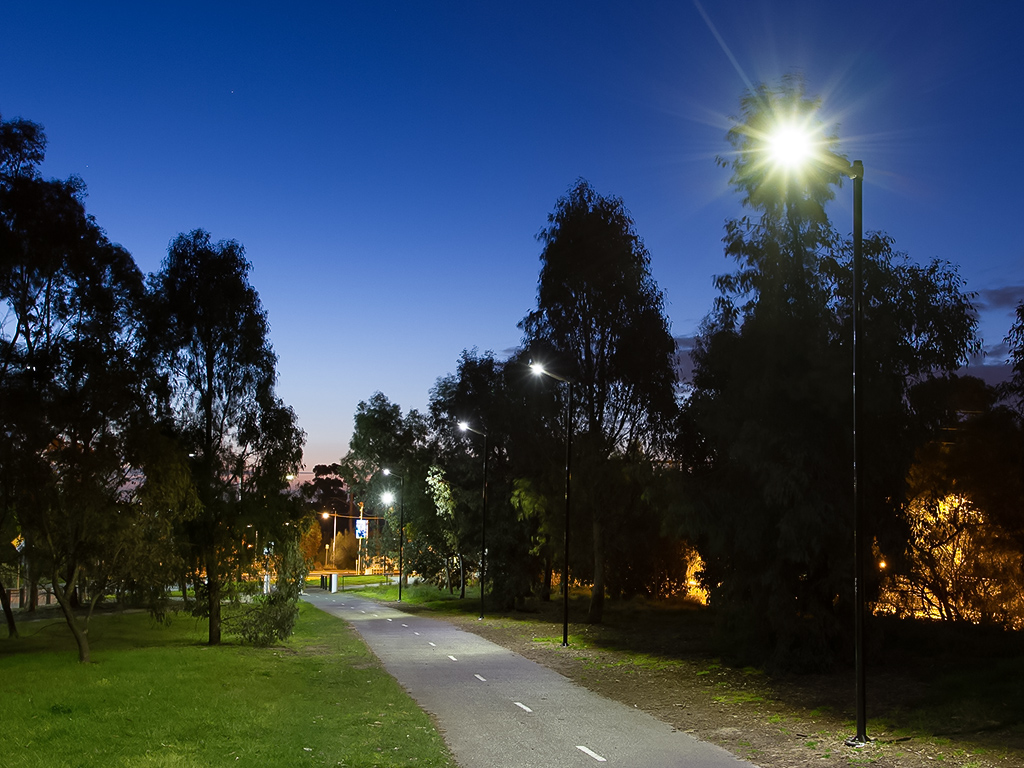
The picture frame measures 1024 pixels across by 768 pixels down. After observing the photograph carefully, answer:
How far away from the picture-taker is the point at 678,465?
97.2 ft

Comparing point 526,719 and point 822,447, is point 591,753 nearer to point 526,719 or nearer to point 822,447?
point 526,719

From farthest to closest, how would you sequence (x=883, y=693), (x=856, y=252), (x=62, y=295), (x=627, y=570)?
(x=627, y=570), (x=62, y=295), (x=883, y=693), (x=856, y=252)

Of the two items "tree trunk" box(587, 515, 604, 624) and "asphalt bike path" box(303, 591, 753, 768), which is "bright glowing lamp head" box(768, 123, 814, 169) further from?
"tree trunk" box(587, 515, 604, 624)

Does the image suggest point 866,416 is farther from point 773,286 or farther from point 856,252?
point 856,252

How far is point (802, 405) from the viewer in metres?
21.8

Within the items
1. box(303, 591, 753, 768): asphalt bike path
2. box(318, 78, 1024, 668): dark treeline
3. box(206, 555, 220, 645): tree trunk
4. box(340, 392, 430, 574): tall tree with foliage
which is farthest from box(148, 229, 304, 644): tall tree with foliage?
box(340, 392, 430, 574): tall tree with foliage

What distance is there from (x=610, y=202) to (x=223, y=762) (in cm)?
3300

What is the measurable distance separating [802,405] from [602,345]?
17837mm

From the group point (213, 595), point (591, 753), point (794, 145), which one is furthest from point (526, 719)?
point (213, 595)

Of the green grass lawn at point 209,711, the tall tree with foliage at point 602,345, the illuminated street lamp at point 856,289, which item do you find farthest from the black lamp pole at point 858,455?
the tall tree with foliage at point 602,345

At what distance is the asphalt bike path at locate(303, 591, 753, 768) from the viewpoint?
11531 mm

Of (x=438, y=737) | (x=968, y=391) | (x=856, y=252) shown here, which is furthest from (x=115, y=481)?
(x=968, y=391)

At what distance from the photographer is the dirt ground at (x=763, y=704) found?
1191 centimetres

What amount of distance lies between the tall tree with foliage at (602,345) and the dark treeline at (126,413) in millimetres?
15342
